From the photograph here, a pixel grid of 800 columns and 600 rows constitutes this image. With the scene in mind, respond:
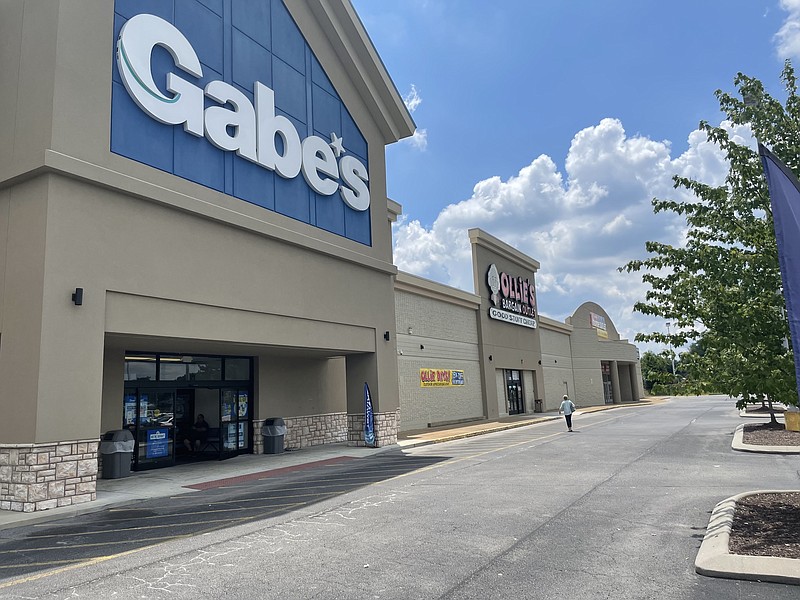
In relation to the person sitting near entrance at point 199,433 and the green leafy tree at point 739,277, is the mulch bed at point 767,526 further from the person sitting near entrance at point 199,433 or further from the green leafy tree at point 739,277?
the person sitting near entrance at point 199,433

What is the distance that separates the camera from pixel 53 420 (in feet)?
36.0

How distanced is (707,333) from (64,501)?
11.5 m

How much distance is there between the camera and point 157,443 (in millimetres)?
16891

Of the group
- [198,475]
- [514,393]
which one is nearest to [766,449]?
[198,475]

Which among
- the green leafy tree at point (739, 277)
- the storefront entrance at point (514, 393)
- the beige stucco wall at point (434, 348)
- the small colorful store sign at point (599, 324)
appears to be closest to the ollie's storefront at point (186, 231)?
the beige stucco wall at point (434, 348)

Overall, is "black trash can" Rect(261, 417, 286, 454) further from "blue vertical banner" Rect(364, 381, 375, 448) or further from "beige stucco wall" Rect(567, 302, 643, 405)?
"beige stucco wall" Rect(567, 302, 643, 405)

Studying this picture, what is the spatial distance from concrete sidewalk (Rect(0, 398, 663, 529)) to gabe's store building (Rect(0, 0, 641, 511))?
22.5 inches

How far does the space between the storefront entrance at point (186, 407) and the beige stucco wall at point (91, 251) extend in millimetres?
910

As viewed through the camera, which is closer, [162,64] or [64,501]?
[64,501]

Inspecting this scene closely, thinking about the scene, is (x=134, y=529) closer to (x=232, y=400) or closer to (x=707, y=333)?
(x=707, y=333)

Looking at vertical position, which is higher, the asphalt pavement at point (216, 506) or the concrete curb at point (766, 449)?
the asphalt pavement at point (216, 506)

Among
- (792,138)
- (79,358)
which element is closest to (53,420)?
(79,358)

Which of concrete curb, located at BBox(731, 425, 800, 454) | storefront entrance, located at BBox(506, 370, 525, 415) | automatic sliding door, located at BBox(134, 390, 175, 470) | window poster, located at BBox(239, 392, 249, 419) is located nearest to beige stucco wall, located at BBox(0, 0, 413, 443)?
automatic sliding door, located at BBox(134, 390, 175, 470)

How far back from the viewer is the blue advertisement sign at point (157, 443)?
16.7 meters
